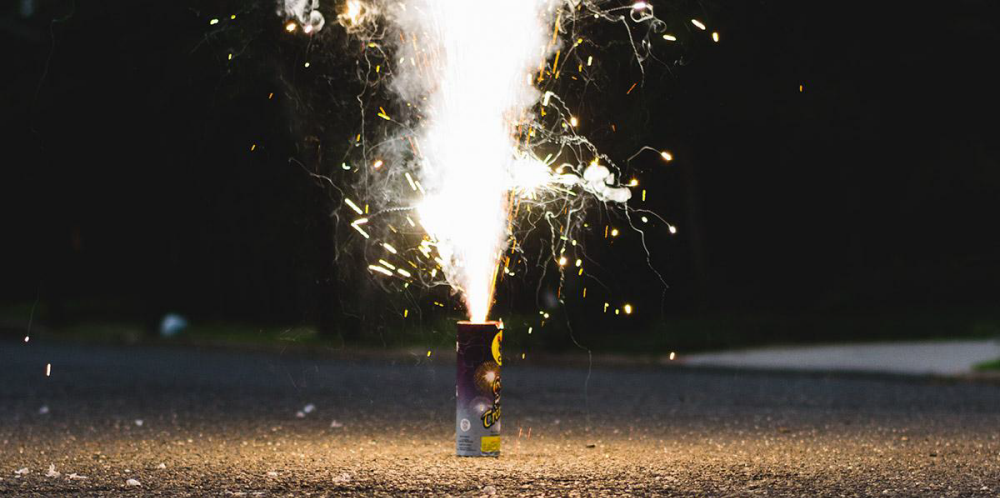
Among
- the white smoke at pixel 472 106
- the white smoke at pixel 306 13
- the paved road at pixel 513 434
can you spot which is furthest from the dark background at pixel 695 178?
the white smoke at pixel 472 106

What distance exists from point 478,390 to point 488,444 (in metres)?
0.34

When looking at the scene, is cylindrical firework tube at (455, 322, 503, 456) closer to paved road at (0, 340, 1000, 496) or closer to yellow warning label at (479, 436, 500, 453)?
yellow warning label at (479, 436, 500, 453)

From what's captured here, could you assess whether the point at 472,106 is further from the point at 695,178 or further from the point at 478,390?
the point at 695,178

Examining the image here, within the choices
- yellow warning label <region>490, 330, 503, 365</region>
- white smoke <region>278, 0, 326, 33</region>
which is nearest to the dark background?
white smoke <region>278, 0, 326, 33</region>

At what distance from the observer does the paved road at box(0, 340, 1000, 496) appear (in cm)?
704

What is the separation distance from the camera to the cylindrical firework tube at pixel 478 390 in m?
7.91

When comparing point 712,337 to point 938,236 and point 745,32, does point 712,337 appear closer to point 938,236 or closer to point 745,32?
point 745,32

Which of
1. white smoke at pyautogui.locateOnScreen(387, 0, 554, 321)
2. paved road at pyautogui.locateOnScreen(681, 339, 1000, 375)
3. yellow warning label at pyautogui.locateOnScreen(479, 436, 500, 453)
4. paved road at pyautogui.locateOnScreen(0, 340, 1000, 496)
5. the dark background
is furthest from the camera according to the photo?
the dark background

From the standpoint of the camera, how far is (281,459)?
314 inches

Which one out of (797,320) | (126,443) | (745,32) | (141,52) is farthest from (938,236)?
(126,443)

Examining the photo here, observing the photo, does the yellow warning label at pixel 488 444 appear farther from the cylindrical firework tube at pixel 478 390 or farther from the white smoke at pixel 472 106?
the white smoke at pixel 472 106

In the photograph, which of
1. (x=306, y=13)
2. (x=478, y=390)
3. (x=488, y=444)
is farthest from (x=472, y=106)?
(x=488, y=444)

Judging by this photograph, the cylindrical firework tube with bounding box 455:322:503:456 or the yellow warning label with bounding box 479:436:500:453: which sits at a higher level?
the cylindrical firework tube with bounding box 455:322:503:456

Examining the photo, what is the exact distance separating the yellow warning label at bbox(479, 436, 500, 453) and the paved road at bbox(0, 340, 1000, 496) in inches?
3.9
